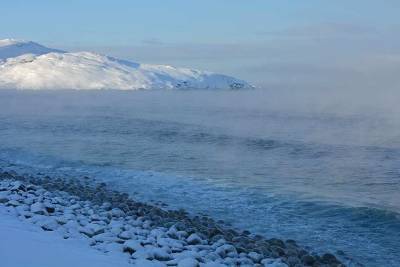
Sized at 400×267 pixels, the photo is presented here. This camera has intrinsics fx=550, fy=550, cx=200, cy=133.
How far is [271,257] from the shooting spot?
10.5 metres

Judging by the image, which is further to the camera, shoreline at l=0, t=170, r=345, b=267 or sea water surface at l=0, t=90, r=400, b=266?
sea water surface at l=0, t=90, r=400, b=266

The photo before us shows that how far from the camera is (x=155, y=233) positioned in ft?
36.8

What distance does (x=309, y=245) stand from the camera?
1236 cm

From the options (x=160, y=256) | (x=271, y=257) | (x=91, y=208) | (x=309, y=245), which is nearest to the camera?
(x=160, y=256)

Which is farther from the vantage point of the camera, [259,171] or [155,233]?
[259,171]

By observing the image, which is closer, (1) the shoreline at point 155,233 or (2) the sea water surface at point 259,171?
(1) the shoreline at point 155,233

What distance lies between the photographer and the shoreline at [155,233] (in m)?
Answer: 9.71

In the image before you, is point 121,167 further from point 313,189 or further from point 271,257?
point 271,257

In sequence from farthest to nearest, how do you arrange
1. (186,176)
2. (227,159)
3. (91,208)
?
(227,159), (186,176), (91,208)

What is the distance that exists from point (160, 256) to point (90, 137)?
92.2 ft

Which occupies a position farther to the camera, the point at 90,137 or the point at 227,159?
the point at 90,137

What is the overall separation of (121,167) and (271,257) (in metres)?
14.2

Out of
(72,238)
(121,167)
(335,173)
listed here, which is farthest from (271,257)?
(121,167)

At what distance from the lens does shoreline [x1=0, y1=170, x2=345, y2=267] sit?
9711 millimetres
